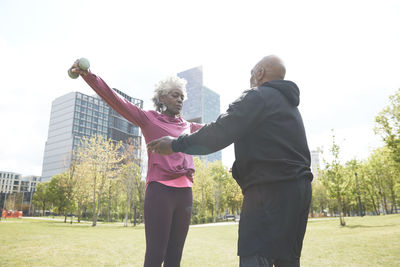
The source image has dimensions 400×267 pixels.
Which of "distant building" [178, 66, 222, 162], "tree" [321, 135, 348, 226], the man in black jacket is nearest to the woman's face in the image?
the man in black jacket

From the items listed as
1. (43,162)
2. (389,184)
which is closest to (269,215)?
(389,184)

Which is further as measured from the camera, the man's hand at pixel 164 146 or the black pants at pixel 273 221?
the man's hand at pixel 164 146

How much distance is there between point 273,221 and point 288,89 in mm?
916

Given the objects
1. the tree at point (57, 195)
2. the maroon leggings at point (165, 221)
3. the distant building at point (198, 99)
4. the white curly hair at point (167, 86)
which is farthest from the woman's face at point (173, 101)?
the distant building at point (198, 99)

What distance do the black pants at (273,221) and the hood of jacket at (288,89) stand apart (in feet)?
1.87

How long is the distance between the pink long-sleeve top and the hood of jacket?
1256 millimetres

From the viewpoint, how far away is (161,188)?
99.0 inches

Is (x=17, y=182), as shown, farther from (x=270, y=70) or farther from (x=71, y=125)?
(x=270, y=70)

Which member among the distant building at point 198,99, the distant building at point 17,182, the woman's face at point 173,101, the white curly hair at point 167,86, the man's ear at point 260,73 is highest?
the distant building at point 198,99

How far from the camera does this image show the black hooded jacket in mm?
1634

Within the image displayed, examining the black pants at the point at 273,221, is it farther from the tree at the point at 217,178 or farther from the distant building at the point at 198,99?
the distant building at the point at 198,99

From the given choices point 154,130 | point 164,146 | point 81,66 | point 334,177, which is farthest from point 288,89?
point 334,177

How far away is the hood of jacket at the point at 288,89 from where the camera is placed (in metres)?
1.82

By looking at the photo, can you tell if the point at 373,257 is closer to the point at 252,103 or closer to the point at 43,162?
the point at 252,103
